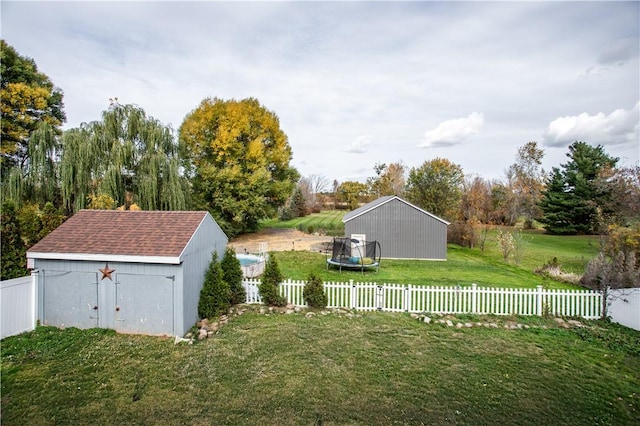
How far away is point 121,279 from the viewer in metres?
7.51

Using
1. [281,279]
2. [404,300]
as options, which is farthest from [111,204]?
[404,300]

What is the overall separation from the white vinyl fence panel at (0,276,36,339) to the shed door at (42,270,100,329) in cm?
25

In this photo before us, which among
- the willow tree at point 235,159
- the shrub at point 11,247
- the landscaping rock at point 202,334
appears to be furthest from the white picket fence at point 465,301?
the willow tree at point 235,159

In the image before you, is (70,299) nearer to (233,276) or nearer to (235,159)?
(233,276)

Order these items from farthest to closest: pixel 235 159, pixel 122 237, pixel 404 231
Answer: pixel 235 159
pixel 404 231
pixel 122 237

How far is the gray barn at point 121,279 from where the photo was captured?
24.1 ft

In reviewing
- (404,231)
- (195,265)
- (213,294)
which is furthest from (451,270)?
(195,265)

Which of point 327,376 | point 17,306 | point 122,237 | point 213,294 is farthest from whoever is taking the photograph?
point 213,294

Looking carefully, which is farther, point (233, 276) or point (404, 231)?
point (404, 231)

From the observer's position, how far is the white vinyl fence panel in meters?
6.94

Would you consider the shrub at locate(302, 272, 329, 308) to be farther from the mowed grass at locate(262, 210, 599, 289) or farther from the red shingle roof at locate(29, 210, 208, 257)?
the red shingle roof at locate(29, 210, 208, 257)

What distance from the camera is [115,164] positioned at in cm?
1614

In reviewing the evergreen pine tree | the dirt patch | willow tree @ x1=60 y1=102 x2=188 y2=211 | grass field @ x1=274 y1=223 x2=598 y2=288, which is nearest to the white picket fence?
grass field @ x1=274 y1=223 x2=598 y2=288

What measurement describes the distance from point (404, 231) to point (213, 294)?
13732 mm
